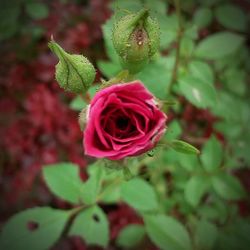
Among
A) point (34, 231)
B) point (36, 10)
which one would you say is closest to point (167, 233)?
point (34, 231)

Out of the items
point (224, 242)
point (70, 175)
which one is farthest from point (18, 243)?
point (224, 242)

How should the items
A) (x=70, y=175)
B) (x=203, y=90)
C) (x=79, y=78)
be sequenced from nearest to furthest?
(x=79, y=78), (x=203, y=90), (x=70, y=175)

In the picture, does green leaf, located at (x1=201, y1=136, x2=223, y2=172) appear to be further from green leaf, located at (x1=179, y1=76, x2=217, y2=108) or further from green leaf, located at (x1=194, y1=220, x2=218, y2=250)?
green leaf, located at (x1=179, y1=76, x2=217, y2=108)

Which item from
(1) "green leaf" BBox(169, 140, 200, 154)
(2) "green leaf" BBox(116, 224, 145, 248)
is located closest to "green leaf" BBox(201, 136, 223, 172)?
(2) "green leaf" BBox(116, 224, 145, 248)

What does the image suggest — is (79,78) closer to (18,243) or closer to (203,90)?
(203,90)

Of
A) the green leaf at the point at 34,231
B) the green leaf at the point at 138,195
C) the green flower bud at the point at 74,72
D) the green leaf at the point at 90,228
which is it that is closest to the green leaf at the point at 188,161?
the green leaf at the point at 138,195

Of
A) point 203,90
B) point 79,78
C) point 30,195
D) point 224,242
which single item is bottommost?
point 30,195
